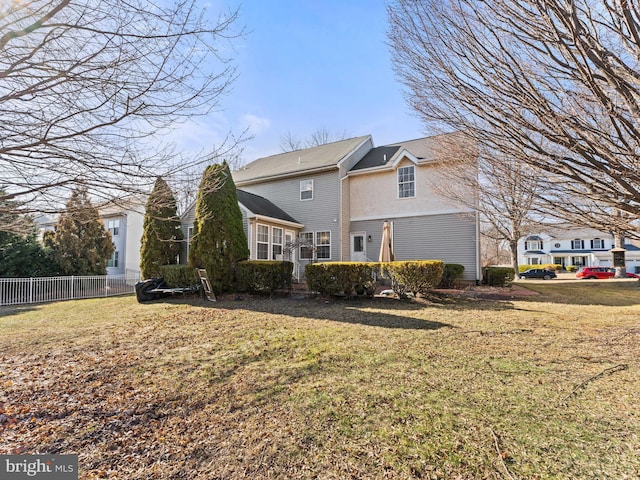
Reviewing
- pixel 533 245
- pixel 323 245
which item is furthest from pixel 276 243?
pixel 533 245

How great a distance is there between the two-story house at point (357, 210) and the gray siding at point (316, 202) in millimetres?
53

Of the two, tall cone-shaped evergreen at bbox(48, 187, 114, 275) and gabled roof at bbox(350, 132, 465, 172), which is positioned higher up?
gabled roof at bbox(350, 132, 465, 172)

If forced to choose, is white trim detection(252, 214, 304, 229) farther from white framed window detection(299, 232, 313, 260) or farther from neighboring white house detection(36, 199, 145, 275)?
neighboring white house detection(36, 199, 145, 275)

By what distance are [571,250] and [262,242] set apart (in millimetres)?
48543

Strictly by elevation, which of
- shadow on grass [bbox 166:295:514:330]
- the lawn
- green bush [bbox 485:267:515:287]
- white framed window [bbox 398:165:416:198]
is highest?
white framed window [bbox 398:165:416:198]

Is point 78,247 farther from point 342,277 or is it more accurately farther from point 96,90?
point 96,90

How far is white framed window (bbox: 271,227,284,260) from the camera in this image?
15151 millimetres

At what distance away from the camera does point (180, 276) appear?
11.8 m

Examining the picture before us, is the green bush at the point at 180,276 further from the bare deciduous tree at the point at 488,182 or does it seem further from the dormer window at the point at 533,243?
the dormer window at the point at 533,243

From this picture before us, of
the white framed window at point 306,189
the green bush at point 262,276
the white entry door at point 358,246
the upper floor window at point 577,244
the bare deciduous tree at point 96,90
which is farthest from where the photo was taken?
the upper floor window at point 577,244

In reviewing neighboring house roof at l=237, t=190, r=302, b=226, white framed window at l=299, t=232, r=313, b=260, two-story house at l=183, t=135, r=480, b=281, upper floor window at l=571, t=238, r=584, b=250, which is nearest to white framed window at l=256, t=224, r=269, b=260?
two-story house at l=183, t=135, r=480, b=281

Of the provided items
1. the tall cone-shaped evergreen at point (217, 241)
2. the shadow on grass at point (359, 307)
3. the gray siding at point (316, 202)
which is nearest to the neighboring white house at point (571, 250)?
the gray siding at point (316, 202)

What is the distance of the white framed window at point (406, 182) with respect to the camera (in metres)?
15.1

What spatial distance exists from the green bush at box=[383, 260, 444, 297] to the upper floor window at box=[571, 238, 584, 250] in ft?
154
